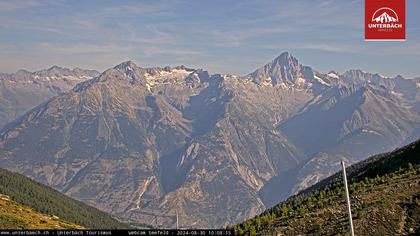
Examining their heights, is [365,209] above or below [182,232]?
below

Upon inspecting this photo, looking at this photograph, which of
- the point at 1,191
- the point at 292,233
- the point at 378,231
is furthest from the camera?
the point at 1,191

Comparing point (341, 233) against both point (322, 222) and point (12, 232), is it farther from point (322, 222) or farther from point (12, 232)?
point (12, 232)

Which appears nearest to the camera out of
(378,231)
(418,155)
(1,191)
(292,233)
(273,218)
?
(378,231)

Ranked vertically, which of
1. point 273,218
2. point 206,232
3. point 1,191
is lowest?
point 1,191

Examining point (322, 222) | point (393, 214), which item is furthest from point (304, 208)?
point (393, 214)

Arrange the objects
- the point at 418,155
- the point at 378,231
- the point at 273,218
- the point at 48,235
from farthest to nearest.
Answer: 1. the point at 418,155
2. the point at 273,218
3. the point at 378,231
4. the point at 48,235

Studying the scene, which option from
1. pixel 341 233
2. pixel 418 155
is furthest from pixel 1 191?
pixel 341 233

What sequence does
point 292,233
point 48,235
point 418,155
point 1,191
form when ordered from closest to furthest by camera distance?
point 48,235 → point 292,233 → point 418,155 → point 1,191

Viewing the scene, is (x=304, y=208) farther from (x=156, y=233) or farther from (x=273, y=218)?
(x=156, y=233)

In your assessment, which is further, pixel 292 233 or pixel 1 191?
pixel 1 191
